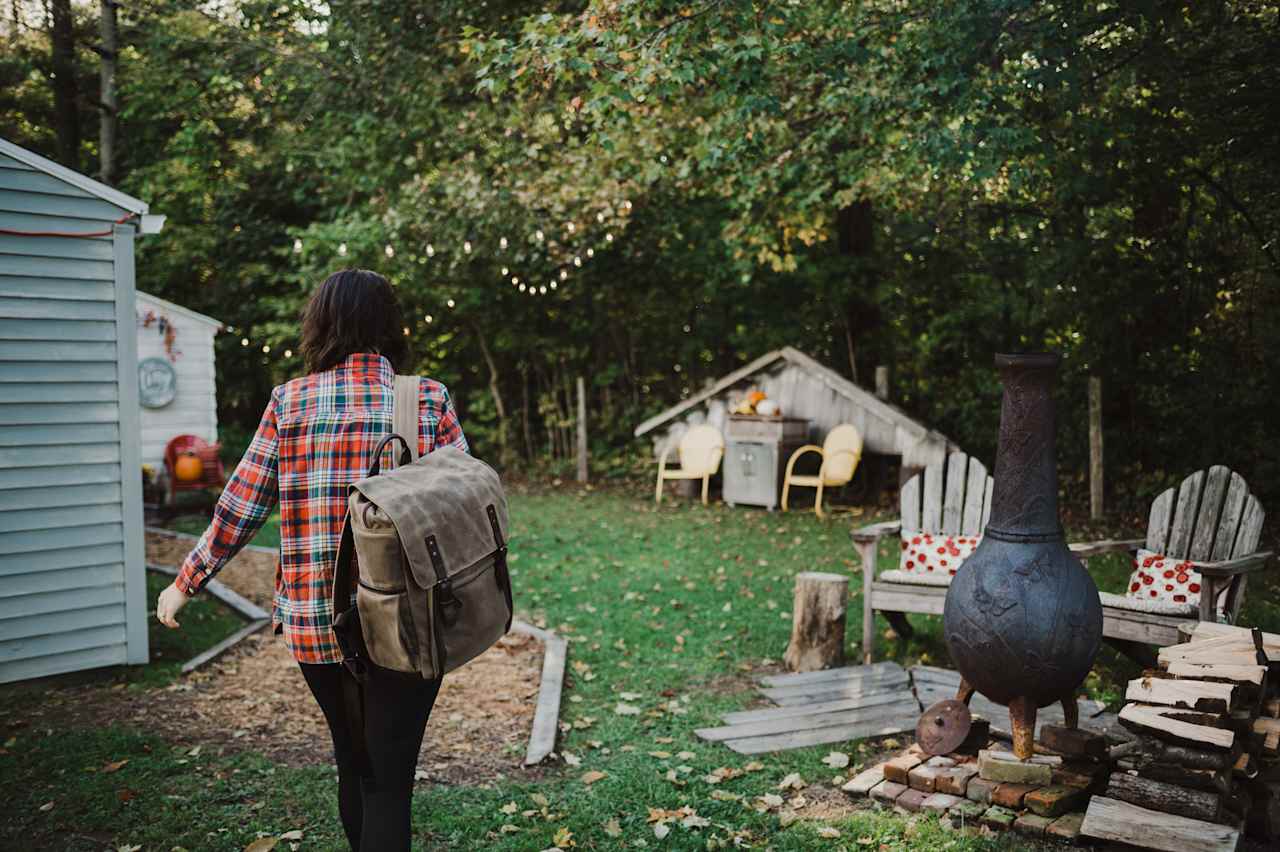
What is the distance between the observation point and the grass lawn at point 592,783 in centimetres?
371

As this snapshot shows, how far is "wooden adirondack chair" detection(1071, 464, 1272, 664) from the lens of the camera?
474cm

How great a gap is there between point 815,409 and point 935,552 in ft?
19.8

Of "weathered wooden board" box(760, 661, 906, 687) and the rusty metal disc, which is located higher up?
the rusty metal disc

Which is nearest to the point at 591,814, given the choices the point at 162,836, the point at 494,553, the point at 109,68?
the point at 162,836

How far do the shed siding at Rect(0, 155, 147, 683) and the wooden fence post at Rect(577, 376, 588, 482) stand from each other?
8206 millimetres

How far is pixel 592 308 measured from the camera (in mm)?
14961

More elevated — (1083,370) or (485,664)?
(1083,370)

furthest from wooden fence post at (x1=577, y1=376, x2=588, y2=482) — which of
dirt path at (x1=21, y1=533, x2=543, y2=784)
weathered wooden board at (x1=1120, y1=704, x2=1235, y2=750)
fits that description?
weathered wooden board at (x1=1120, y1=704, x2=1235, y2=750)

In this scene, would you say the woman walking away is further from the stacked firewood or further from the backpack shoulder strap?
the stacked firewood

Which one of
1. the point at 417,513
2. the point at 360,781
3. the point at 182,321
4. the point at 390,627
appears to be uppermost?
the point at 182,321

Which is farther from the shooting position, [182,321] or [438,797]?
[182,321]

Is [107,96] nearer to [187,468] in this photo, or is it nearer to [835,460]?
[187,468]

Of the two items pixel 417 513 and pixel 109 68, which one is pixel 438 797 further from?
pixel 109 68

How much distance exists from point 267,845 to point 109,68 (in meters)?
7.89
